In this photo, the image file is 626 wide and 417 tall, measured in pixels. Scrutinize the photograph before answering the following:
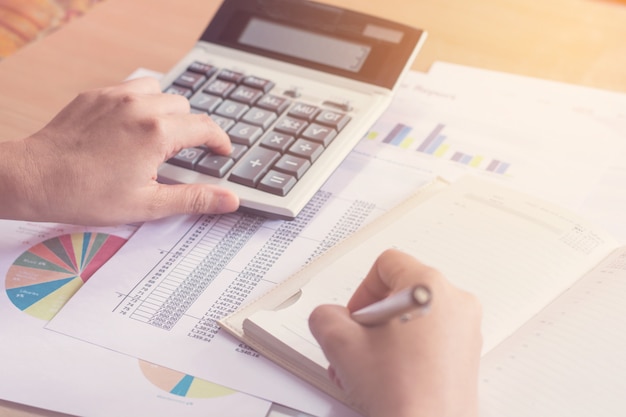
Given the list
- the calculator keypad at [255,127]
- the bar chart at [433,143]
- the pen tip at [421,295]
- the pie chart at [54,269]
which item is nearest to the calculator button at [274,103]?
the calculator keypad at [255,127]

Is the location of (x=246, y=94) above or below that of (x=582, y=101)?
below

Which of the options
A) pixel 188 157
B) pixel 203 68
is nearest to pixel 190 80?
pixel 203 68

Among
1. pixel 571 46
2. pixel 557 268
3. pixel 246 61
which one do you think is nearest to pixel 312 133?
pixel 246 61

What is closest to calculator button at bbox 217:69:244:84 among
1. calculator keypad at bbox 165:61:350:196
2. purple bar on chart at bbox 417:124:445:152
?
calculator keypad at bbox 165:61:350:196

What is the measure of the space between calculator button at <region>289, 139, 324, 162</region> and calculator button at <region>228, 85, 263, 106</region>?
0.30 ft

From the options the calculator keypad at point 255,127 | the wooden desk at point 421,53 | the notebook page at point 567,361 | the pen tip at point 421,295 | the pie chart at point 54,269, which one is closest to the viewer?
the pen tip at point 421,295

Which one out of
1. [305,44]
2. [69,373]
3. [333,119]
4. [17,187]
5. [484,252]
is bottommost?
[69,373]

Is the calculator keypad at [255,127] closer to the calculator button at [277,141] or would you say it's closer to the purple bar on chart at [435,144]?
the calculator button at [277,141]

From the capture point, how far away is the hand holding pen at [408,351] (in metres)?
0.51

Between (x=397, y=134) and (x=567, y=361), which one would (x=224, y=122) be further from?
(x=567, y=361)

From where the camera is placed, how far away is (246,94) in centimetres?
87

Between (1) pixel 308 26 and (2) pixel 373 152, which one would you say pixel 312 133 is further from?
(1) pixel 308 26

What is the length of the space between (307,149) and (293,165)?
0.09 feet

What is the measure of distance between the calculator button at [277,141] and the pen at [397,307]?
281 millimetres
